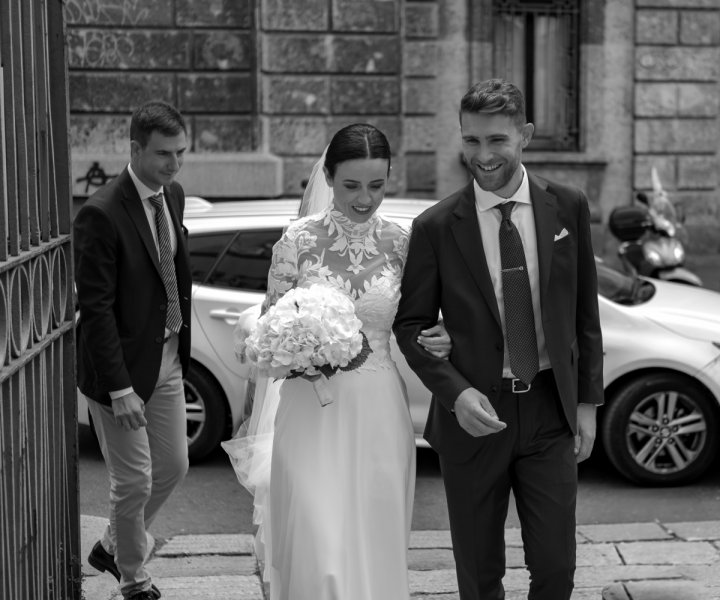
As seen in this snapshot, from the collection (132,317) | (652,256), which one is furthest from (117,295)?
(652,256)

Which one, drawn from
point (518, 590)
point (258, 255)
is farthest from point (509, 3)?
point (518, 590)

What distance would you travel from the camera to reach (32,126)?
4043 mm

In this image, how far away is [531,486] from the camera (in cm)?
408

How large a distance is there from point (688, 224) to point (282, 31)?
19.5ft

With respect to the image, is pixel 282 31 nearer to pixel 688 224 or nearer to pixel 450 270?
pixel 688 224

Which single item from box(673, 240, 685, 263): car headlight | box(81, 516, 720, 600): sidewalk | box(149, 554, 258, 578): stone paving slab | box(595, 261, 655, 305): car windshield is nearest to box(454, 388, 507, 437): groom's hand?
box(81, 516, 720, 600): sidewalk

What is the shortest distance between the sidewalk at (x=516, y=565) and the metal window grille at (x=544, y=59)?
11.0 m

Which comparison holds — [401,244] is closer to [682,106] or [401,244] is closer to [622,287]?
[622,287]

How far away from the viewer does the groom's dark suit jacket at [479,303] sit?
404 cm

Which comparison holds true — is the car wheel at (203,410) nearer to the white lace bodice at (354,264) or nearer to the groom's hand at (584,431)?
the white lace bodice at (354,264)

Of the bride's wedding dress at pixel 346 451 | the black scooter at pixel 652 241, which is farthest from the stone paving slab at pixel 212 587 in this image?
the black scooter at pixel 652 241

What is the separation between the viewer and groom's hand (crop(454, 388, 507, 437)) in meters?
3.88

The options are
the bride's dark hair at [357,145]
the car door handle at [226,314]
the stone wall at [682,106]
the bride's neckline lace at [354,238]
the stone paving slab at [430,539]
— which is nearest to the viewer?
the bride's dark hair at [357,145]

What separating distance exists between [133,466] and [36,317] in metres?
1.08
